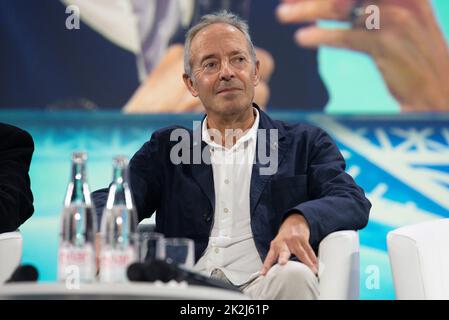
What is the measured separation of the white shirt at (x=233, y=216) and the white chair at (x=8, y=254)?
60 cm

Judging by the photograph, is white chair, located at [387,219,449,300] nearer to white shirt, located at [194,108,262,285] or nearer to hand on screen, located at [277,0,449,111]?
white shirt, located at [194,108,262,285]

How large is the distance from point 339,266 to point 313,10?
2358 mm

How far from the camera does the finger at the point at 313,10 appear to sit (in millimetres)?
4562

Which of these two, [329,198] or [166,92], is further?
[166,92]

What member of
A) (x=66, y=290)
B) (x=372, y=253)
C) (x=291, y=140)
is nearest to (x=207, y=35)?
(x=291, y=140)

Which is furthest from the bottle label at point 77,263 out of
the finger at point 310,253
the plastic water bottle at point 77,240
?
the finger at point 310,253

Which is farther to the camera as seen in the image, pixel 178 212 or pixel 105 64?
pixel 105 64

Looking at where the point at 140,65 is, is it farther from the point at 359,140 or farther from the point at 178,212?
the point at 178,212

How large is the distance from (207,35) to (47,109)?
1.73 metres

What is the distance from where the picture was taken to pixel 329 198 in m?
2.71

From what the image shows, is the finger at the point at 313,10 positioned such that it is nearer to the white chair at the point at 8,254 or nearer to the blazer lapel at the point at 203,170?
the blazer lapel at the point at 203,170

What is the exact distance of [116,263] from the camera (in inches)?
79.4

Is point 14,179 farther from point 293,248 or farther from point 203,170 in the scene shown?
point 293,248

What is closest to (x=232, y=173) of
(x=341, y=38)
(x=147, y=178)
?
(x=147, y=178)
